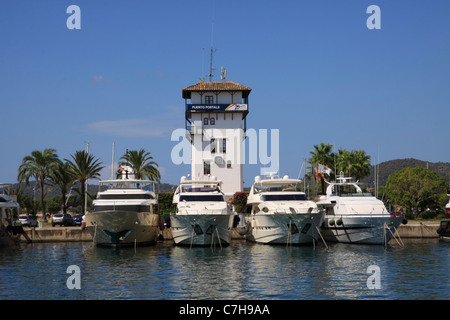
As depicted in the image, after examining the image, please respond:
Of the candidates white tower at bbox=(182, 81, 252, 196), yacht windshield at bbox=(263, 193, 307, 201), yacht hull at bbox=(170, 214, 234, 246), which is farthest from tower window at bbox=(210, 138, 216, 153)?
yacht hull at bbox=(170, 214, 234, 246)

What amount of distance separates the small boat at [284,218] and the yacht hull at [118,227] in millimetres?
7652

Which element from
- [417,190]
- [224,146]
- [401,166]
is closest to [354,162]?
[417,190]

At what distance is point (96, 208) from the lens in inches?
1329

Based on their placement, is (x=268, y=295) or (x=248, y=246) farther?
Result: (x=248, y=246)

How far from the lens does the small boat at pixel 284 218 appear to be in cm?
3328

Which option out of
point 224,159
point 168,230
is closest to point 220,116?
point 224,159

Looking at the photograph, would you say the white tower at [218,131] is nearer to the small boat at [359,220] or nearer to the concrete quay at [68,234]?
the concrete quay at [68,234]

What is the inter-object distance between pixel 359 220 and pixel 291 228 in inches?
188

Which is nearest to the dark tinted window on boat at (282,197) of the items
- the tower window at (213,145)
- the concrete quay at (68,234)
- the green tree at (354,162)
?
the concrete quay at (68,234)

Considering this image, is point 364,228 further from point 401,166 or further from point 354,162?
point 401,166

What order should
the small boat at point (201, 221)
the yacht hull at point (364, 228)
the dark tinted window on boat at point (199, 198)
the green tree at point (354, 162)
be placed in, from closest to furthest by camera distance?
the small boat at point (201, 221), the yacht hull at point (364, 228), the dark tinted window on boat at point (199, 198), the green tree at point (354, 162)
